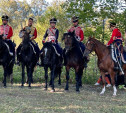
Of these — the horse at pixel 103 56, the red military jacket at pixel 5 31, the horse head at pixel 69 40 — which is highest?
the red military jacket at pixel 5 31

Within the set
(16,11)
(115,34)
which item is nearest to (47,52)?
(115,34)

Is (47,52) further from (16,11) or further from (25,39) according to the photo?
(16,11)

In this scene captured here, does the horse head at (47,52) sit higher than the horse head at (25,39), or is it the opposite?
the horse head at (25,39)

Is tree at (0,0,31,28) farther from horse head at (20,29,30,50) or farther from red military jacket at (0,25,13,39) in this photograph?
horse head at (20,29,30,50)

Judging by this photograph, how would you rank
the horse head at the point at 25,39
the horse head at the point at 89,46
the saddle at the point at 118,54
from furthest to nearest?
1. the horse head at the point at 25,39
2. the saddle at the point at 118,54
3. the horse head at the point at 89,46

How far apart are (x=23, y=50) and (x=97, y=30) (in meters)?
3.83

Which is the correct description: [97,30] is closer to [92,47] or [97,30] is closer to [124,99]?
[92,47]

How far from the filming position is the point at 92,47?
980 cm

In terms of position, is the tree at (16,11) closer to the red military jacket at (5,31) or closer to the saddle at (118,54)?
the red military jacket at (5,31)

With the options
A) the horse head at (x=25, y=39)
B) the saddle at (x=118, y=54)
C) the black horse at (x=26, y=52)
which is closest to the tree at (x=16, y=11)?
the black horse at (x=26, y=52)

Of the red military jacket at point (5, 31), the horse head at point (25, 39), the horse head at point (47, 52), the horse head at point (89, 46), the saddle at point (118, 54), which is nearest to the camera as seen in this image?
the horse head at point (89, 46)

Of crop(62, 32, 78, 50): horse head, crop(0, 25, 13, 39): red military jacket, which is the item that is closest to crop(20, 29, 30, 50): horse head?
crop(0, 25, 13, 39): red military jacket

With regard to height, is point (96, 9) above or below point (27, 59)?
above

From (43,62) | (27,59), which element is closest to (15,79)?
(27,59)
